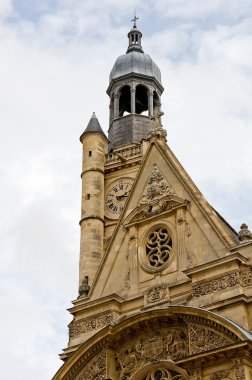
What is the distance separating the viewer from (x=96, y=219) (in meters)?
31.5

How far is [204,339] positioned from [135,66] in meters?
18.3

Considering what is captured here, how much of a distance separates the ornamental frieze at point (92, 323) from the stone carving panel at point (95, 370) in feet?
3.27

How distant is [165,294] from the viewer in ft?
74.2

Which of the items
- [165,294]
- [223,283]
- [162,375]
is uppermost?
[165,294]

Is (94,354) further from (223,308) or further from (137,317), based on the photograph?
(223,308)

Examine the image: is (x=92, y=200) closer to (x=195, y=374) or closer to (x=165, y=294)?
(x=165, y=294)

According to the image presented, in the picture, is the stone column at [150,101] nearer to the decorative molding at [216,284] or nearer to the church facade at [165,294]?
the church facade at [165,294]

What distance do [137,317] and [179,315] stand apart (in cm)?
126

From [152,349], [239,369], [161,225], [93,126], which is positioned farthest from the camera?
[93,126]

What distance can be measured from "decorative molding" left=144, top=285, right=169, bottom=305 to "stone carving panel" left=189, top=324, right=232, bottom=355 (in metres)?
1.62

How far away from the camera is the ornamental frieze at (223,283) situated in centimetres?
2131

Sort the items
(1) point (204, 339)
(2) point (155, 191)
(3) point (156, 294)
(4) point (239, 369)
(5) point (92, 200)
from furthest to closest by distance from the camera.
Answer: (5) point (92, 200)
(2) point (155, 191)
(3) point (156, 294)
(1) point (204, 339)
(4) point (239, 369)

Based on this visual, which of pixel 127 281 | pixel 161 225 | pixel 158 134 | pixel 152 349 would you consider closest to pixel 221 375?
pixel 152 349

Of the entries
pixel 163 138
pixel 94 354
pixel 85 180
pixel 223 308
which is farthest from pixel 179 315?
pixel 85 180
